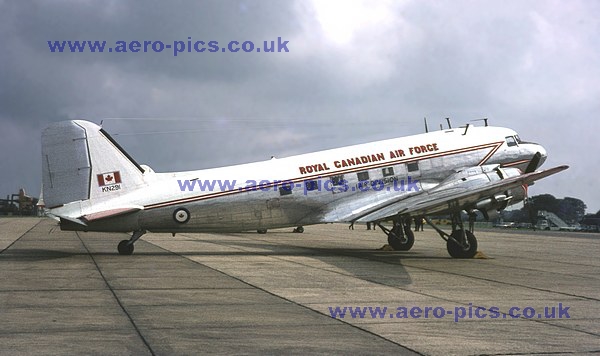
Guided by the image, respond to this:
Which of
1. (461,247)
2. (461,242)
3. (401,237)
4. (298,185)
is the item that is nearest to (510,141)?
(461,242)

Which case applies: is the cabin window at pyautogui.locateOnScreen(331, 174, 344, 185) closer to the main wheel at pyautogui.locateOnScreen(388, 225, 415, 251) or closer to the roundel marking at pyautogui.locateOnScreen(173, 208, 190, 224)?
the main wheel at pyautogui.locateOnScreen(388, 225, 415, 251)

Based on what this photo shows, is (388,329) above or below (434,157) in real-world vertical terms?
below

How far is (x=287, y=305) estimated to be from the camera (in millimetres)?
13445

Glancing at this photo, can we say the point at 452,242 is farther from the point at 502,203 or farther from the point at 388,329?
the point at 388,329

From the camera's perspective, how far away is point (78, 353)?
8.96 metres

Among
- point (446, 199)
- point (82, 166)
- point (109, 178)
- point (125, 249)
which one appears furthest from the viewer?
point (125, 249)

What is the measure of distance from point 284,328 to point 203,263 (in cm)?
1146

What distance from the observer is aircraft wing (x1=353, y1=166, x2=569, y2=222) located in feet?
71.7

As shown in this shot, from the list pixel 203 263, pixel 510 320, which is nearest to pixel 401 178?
pixel 203 263

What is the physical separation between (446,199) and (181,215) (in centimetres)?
883

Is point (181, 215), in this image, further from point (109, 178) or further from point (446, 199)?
point (446, 199)

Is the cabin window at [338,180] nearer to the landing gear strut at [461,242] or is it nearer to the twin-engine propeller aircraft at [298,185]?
the twin-engine propeller aircraft at [298,185]

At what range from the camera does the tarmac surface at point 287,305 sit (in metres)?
9.80

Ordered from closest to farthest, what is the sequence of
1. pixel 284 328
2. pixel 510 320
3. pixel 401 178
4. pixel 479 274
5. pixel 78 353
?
pixel 78 353 → pixel 284 328 → pixel 510 320 → pixel 479 274 → pixel 401 178
